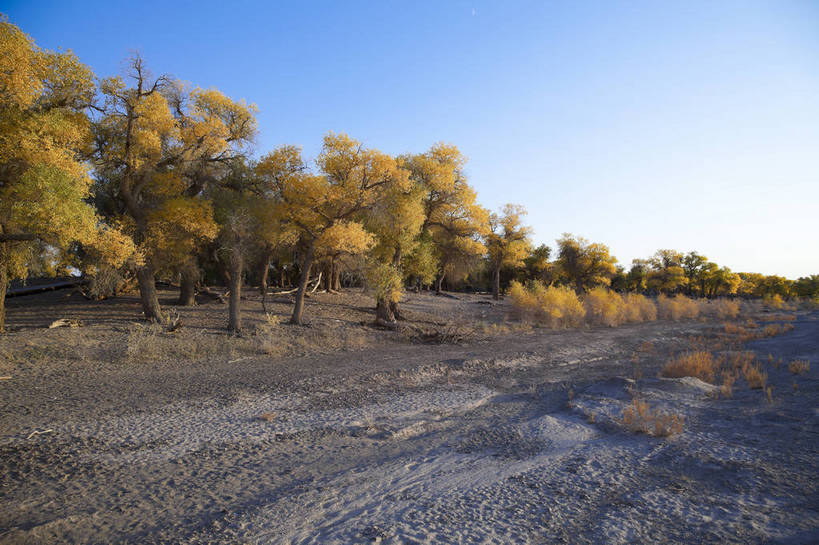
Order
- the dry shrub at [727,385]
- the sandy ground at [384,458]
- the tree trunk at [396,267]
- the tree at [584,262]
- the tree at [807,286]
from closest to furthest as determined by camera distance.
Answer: the sandy ground at [384,458] → the dry shrub at [727,385] → the tree trunk at [396,267] → the tree at [584,262] → the tree at [807,286]

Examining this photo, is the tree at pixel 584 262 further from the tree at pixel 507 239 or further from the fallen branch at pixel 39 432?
the fallen branch at pixel 39 432

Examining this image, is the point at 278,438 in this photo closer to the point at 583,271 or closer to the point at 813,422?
the point at 813,422

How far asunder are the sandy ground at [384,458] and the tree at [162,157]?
578 cm

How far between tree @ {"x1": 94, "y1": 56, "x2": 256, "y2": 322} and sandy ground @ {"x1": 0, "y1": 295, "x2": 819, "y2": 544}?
5.78 metres

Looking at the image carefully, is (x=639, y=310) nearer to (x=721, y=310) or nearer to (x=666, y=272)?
(x=721, y=310)

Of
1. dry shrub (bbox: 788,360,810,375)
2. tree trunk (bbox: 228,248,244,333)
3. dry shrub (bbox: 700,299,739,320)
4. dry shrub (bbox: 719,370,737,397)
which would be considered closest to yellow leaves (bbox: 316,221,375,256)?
tree trunk (bbox: 228,248,244,333)

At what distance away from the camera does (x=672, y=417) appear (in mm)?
6773

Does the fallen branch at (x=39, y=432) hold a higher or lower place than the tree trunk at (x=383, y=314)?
lower

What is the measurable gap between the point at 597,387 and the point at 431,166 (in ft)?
50.1

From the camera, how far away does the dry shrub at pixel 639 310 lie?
2812cm

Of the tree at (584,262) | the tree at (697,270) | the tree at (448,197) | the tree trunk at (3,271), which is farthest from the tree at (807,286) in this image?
the tree trunk at (3,271)

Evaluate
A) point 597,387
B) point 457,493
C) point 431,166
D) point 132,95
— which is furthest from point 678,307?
point 132,95

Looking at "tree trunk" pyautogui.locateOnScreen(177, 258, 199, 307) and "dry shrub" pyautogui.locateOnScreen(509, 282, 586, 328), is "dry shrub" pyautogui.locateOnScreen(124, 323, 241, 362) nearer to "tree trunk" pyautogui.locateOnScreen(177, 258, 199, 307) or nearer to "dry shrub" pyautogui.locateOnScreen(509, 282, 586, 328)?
"tree trunk" pyautogui.locateOnScreen(177, 258, 199, 307)

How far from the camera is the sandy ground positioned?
391 cm
